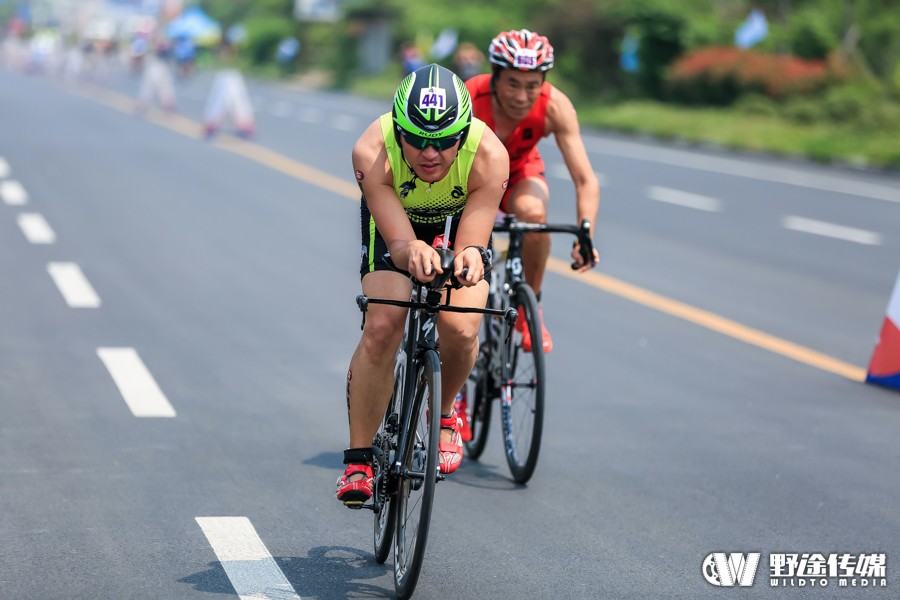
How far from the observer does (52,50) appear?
6300 cm

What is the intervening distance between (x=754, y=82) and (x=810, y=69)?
1.23 meters

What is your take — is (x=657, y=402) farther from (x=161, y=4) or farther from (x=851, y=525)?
(x=161, y=4)

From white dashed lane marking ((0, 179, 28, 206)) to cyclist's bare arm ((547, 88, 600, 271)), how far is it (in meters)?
10.5

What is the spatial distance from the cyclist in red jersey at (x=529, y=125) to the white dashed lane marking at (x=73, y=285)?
4.44 m

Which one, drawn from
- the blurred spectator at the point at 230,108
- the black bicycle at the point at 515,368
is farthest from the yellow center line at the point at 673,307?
the blurred spectator at the point at 230,108

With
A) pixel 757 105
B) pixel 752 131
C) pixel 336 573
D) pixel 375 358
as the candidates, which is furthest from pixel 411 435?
pixel 757 105

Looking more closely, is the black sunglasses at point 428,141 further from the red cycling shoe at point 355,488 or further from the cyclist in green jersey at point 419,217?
the red cycling shoe at point 355,488

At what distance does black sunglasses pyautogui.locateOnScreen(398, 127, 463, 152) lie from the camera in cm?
498

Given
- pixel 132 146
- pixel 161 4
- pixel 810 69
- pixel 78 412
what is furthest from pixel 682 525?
pixel 161 4

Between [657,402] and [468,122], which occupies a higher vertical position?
[468,122]

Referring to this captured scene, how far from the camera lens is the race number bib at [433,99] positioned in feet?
16.1

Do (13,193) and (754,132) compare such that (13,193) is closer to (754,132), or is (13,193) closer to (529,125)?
(529,125)

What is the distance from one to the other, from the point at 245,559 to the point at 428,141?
163 centimetres

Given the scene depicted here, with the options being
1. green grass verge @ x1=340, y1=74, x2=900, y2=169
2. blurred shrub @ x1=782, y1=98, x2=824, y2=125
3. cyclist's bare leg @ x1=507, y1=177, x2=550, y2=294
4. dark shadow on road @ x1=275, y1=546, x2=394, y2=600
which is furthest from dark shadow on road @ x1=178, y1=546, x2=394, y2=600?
blurred shrub @ x1=782, y1=98, x2=824, y2=125
